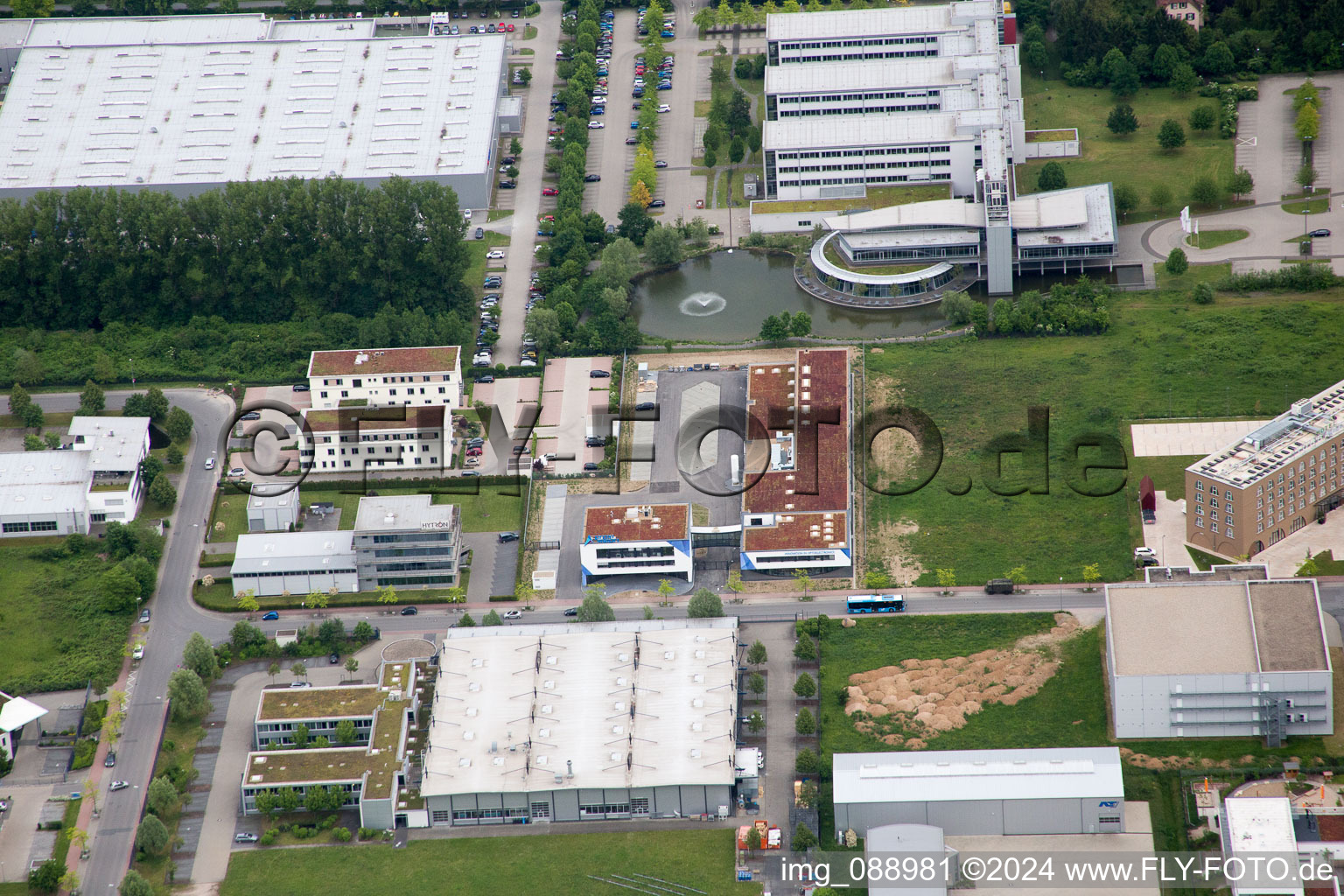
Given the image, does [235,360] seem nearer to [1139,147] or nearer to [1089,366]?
[1089,366]

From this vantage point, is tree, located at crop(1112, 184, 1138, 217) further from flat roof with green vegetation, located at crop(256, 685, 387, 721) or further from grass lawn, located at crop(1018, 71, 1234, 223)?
flat roof with green vegetation, located at crop(256, 685, 387, 721)

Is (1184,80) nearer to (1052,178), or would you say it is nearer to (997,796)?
(1052,178)

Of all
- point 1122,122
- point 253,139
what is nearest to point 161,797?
point 253,139

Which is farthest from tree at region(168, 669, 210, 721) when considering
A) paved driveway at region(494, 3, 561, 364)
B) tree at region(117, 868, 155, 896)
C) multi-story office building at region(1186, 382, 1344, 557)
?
multi-story office building at region(1186, 382, 1344, 557)

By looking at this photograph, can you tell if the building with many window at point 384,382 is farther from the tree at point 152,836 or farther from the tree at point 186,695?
the tree at point 152,836

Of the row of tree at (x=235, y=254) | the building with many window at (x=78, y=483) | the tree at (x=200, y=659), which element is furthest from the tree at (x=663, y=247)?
the tree at (x=200, y=659)

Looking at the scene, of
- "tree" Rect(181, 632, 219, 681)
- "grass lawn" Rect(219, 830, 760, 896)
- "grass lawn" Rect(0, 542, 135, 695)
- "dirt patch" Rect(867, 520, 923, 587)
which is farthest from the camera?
"dirt patch" Rect(867, 520, 923, 587)
